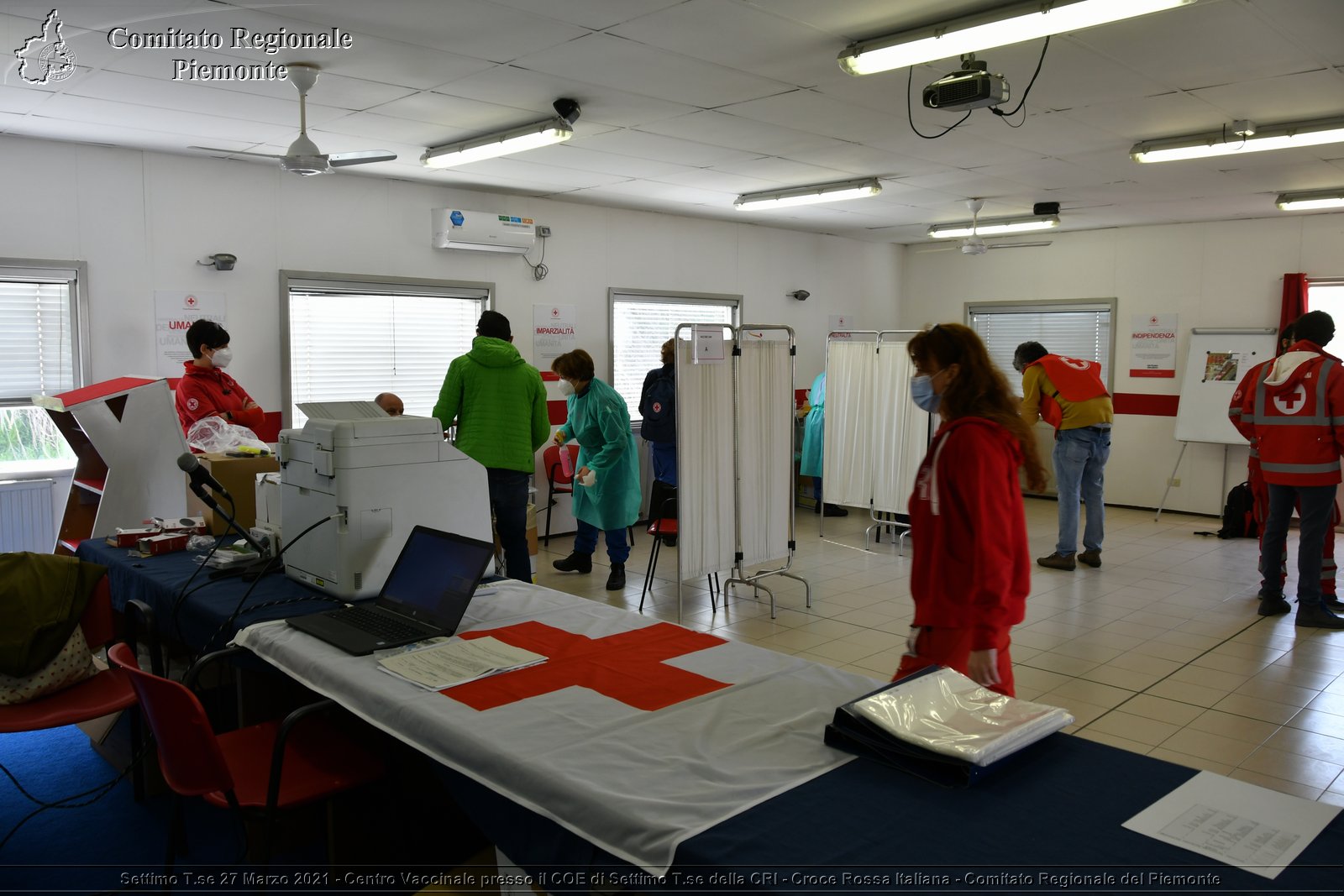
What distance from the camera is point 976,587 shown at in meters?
2.26

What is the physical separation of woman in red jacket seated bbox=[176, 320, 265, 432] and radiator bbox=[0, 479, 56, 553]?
3.89 ft

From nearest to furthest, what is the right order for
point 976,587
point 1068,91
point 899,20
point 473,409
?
point 976,587 < point 899,20 < point 1068,91 < point 473,409

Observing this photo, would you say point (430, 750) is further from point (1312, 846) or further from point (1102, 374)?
point (1102, 374)

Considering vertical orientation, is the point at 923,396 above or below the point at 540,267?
below

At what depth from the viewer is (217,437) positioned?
14.8ft

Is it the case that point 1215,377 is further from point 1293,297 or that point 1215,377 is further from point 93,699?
point 93,699

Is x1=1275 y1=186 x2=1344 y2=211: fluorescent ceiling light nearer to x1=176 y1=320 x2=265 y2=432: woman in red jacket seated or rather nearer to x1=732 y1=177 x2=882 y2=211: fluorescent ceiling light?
x1=732 y1=177 x2=882 y2=211: fluorescent ceiling light

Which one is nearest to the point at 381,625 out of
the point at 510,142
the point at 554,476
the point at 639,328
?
the point at 510,142

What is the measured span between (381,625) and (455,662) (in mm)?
388

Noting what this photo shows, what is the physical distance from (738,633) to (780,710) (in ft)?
10.8

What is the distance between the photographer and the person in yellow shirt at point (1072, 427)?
22.1 feet

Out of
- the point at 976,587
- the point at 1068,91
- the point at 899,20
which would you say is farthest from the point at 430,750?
the point at 1068,91

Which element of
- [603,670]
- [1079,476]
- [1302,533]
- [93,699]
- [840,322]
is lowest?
[93,699]

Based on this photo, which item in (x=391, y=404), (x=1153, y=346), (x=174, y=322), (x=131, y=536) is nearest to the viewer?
(x=131, y=536)
